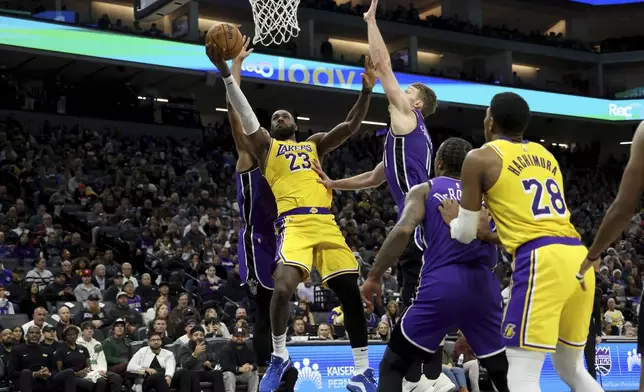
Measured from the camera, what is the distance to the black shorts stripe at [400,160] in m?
6.27

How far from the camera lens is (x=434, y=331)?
4.83 meters

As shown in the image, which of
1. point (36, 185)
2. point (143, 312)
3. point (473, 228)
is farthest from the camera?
point (36, 185)

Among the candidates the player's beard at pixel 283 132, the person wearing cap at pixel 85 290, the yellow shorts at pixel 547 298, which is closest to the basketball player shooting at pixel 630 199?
the yellow shorts at pixel 547 298

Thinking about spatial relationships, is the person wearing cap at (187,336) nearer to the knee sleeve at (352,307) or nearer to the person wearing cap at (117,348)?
the person wearing cap at (117,348)

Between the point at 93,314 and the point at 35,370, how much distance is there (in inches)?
93.1

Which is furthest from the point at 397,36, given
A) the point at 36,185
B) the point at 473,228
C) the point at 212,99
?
the point at 473,228

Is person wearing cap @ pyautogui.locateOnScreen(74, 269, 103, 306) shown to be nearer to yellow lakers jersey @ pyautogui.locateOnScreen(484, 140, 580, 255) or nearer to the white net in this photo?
the white net

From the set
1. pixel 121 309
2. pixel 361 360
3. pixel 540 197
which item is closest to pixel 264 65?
pixel 121 309

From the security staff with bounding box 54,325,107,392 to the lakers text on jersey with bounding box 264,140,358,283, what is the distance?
576 cm

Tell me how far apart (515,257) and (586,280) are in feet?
1.29

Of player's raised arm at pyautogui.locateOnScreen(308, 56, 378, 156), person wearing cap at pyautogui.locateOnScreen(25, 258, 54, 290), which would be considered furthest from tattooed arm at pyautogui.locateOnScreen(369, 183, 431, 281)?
person wearing cap at pyautogui.locateOnScreen(25, 258, 54, 290)

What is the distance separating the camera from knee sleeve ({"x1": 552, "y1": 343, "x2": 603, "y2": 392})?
4504 mm

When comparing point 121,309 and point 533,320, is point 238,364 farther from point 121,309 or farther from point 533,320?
point 533,320

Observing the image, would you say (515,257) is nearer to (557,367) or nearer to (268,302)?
(557,367)
